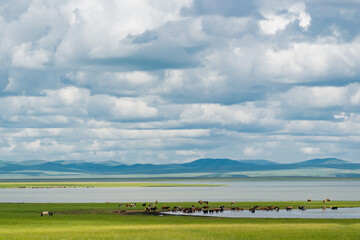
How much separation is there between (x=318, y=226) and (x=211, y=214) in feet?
76.8

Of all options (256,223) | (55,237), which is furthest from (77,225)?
(256,223)

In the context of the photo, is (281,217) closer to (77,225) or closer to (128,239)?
(77,225)

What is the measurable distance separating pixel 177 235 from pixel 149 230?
552 centimetres

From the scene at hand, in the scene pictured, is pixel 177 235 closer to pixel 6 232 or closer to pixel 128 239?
pixel 128 239

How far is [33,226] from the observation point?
195 ft

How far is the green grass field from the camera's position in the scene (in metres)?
48.1

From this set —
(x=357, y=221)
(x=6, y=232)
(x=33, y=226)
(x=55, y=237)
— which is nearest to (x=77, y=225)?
(x=33, y=226)

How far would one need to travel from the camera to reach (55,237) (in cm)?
4703

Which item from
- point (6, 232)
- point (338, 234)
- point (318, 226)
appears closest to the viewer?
point (338, 234)

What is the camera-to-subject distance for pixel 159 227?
5666 cm

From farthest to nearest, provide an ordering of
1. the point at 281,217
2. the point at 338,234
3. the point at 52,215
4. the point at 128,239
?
the point at 52,215
the point at 281,217
the point at 338,234
the point at 128,239

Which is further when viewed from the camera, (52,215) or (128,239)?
(52,215)

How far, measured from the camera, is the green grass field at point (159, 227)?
4812cm

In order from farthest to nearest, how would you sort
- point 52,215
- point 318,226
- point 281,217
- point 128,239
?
point 52,215, point 281,217, point 318,226, point 128,239
